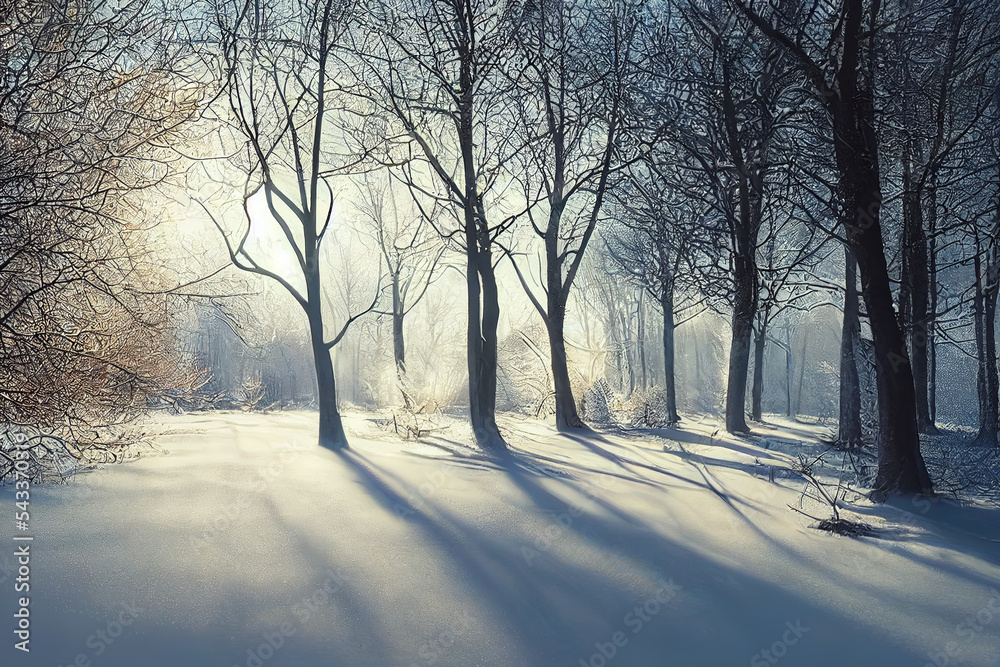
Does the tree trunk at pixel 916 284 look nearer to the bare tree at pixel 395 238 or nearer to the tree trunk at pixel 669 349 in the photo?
the tree trunk at pixel 669 349

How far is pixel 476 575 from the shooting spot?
156 inches

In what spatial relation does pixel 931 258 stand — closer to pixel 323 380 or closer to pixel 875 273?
pixel 875 273

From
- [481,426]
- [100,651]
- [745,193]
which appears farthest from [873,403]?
[100,651]

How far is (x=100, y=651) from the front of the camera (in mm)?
2842

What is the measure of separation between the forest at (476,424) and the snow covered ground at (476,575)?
3 centimetres

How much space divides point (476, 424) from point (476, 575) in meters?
6.63

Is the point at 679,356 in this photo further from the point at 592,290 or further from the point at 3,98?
the point at 3,98

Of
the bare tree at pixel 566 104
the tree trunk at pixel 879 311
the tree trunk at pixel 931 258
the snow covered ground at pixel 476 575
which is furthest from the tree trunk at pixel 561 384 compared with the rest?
the tree trunk at pixel 879 311

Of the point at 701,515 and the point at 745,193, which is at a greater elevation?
the point at 745,193

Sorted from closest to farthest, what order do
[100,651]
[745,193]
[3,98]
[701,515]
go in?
[100,651]
[3,98]
[701,515]
[745,193]

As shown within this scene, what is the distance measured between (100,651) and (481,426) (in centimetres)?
782

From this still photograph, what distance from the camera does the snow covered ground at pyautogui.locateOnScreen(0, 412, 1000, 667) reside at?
10.0ft

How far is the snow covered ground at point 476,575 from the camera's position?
10.0ft

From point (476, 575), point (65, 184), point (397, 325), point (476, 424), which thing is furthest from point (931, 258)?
point (65, 184)
